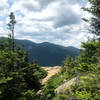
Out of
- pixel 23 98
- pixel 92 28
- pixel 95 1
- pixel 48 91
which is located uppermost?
pixel 95 1

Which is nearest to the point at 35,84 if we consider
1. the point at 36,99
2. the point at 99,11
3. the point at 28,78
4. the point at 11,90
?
the point at 28,78

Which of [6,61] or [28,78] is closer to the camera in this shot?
[6,61]

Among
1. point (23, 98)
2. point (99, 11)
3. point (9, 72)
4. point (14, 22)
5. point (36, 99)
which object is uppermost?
point (14, 22)

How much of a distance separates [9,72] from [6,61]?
114cm

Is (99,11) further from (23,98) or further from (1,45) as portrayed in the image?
(1,45)

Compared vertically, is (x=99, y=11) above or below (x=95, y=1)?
below

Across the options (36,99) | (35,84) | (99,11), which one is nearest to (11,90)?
(99,11)

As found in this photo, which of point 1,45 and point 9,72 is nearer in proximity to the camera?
point 9,72

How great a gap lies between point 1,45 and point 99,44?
23.2 metres

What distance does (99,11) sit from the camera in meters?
11.7

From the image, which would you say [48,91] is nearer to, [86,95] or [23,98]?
[23,98]

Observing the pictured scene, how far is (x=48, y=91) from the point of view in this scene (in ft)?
60.4

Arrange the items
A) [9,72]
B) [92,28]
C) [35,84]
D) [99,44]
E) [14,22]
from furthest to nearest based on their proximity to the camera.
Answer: [14,22] < [35,84] < [92,28] < [9,72] < [99,44]

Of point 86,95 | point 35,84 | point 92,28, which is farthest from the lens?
point 35,84
